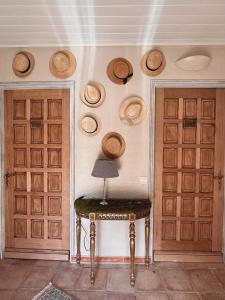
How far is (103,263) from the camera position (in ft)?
10.4

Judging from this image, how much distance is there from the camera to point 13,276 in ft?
9.48

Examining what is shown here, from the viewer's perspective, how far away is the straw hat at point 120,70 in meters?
3.08

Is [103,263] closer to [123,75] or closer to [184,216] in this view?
[184,216]

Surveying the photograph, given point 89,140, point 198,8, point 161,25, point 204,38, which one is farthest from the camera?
point 89,140

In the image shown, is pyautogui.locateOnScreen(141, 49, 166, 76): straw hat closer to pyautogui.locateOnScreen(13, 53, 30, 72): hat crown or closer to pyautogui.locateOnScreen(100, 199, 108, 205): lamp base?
pyautogui.locateOnScreen(13, 53, 30, 72): hat crown

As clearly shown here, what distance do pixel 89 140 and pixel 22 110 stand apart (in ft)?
3.11

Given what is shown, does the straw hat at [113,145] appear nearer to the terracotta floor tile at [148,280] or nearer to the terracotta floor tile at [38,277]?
the terracotta floor tile at [148,280]

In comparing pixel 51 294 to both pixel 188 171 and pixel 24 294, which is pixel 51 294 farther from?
pixel 188 171

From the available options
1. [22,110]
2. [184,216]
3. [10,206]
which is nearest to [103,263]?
[184,216]

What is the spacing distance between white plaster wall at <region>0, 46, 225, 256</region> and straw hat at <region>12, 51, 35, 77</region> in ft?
0.19

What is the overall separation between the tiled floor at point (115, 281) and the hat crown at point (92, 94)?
2.02m

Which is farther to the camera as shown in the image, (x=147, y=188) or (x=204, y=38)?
(x=147, y=188)

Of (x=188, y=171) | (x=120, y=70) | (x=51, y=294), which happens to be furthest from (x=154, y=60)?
(x=51, y=294)

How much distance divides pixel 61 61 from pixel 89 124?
0.83 metres
